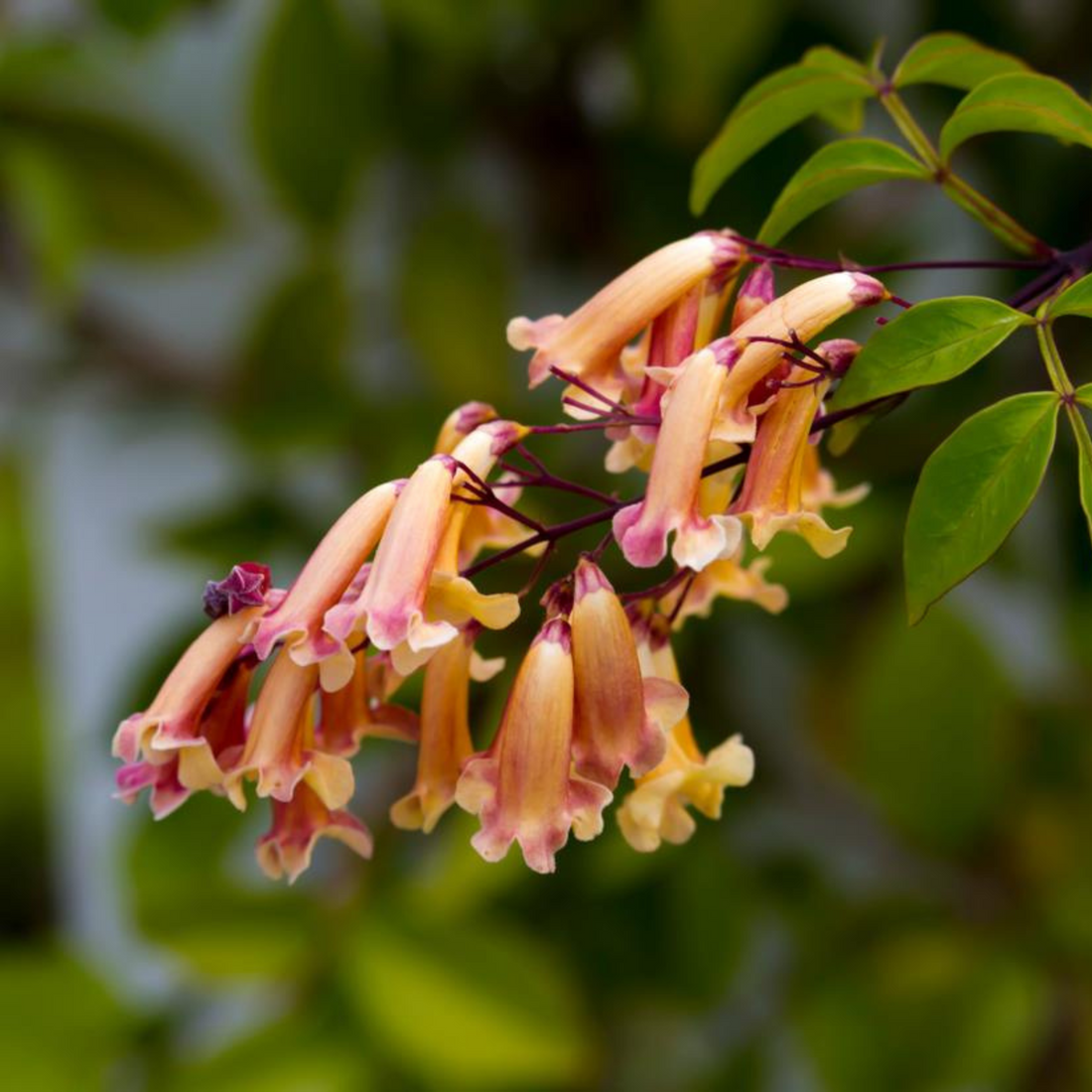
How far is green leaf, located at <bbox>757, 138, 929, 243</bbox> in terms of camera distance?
30 cm

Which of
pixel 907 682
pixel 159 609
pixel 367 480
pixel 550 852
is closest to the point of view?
pixel 550 852

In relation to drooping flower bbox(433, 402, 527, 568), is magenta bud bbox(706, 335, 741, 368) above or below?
above

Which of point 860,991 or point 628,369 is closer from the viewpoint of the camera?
point 628,369

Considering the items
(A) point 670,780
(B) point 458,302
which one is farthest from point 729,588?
(B) point 458,302

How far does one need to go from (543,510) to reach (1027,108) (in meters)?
0.50

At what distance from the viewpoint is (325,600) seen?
266 mm

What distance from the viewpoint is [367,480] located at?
0.88 metres

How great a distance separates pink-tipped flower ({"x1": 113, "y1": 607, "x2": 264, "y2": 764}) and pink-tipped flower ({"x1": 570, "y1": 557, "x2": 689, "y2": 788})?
0.06m

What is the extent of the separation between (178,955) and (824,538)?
2.00 feet

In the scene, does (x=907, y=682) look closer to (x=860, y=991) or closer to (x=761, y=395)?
(x=860, y=991)

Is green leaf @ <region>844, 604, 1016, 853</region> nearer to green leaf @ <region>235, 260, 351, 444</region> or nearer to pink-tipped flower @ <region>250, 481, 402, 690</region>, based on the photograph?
green leaf @ <region>235, 260, 351, 444</region>

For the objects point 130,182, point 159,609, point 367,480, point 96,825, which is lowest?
point 96,825

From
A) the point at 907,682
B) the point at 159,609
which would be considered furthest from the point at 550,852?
the point at 159,609

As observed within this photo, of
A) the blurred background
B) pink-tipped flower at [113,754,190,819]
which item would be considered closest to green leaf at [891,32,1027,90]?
pink-tipped flower at [113,754,190,819]
